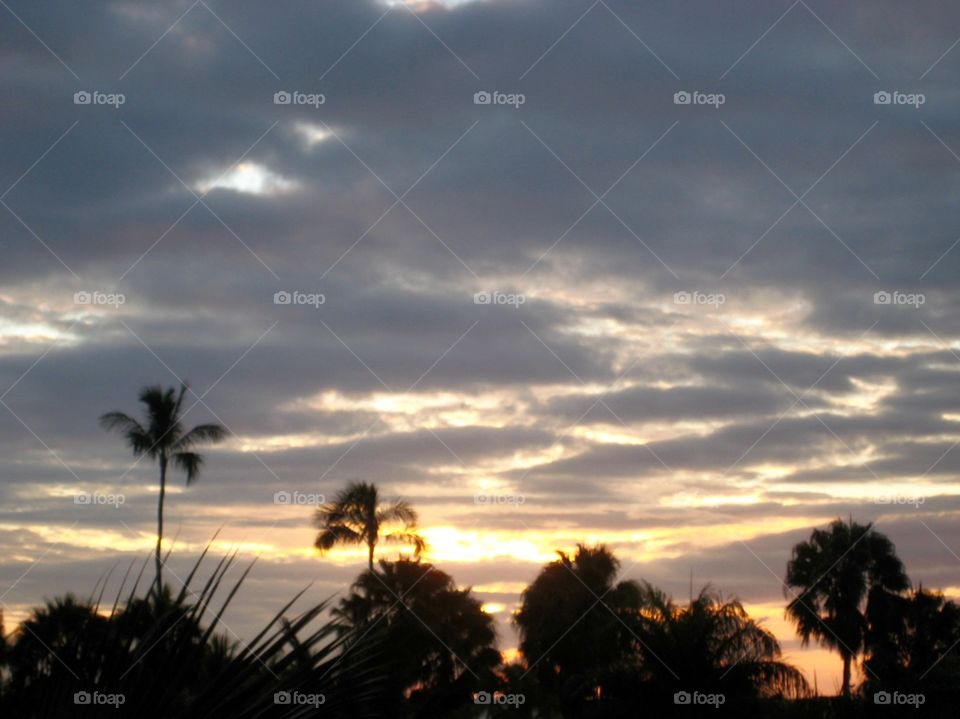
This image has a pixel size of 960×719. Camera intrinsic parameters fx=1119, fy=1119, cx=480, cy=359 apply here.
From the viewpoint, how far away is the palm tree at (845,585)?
4444 cm

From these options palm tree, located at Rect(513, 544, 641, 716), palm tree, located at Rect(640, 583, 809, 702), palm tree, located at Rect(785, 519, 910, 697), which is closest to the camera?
palm tree, located at Rect(640, 583, 809, 702)

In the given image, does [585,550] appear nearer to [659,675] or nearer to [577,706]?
[577,706]

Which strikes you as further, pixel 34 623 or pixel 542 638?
pixel 542 638

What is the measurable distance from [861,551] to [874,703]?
65.3ft

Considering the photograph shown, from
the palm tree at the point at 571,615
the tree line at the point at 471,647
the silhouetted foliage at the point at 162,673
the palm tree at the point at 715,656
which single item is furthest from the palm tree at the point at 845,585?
the silhouetted foliage at the point at 162,673

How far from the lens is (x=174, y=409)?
2119 inches

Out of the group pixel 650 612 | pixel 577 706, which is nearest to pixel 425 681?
pixel 577 706

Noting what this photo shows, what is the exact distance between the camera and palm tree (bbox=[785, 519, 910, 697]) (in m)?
44.4

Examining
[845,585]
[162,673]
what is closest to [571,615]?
[845,585]

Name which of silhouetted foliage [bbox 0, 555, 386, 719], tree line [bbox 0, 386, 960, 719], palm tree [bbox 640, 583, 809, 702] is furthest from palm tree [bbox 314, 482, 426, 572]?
silhouetted foliage [bbox 0, 555, 386, 719]

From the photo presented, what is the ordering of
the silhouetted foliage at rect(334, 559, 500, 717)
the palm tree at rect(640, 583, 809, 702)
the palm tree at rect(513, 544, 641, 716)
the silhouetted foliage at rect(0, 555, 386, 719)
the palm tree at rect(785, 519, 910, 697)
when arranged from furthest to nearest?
the palm tree at rect(785, 519, 910, 697), the palm tree at rect(513, 544, 641, 716), the silhouetted foliage at rect(334, 559, 500, 717), the palm tree at rect(640, 583, 809, 702), the silhouetted foliage at rect(0, 555, 386, 719)

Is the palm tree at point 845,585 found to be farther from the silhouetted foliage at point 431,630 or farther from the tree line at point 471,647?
the silhouetted foliage at point 431,630

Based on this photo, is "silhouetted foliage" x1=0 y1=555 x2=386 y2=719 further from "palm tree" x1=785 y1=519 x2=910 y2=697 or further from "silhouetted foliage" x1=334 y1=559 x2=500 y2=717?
"palm tree" x1=785 y1=519 x2=910 y2=697

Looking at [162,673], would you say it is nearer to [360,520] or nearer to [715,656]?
[715,656]
